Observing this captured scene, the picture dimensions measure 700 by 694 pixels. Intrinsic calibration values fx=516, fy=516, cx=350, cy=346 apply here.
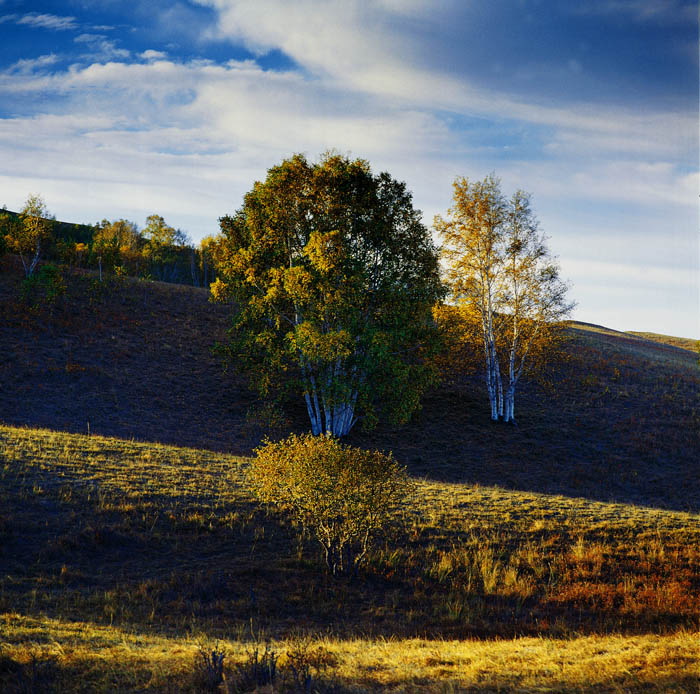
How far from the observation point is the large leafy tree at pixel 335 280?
2514cm

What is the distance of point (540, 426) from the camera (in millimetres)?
31672

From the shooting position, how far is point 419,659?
7.27 metres

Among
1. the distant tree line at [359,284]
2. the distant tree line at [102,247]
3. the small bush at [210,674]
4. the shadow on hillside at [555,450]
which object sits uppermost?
the distant tree line at [102,247]

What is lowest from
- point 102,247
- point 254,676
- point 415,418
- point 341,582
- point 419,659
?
point 341,582

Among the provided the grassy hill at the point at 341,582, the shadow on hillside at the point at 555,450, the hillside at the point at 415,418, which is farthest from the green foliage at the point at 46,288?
the shadow on hillside at the point at 555,450

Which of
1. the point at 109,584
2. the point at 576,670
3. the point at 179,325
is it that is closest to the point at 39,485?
the point at 109,584

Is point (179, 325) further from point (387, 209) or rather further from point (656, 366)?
point (656, 366)

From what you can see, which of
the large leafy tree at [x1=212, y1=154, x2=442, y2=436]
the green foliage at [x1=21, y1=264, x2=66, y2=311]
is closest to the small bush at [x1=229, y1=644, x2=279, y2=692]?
the large leafy tree at [x1=212, y1=154, x2=442, y2=436]

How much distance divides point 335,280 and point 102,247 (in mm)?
42650

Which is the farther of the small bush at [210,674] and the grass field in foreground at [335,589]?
the grass field in foreground at [335,589]

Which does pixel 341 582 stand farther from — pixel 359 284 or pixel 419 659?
pixel 359 284

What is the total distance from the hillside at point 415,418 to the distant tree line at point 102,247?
4668mm

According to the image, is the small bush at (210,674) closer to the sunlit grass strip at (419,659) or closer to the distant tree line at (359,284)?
the sunlit grass strip at (419,659)

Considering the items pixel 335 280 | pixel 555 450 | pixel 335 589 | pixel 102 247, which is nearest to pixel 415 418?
pixel 555 450
